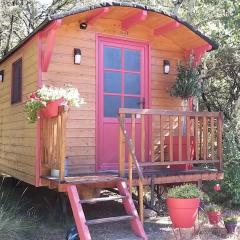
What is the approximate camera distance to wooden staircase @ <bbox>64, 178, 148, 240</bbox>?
4.92 m

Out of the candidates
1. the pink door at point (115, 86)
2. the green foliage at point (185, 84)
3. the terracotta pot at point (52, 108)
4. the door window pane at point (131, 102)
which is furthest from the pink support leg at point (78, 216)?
the green foliage at point (185, 84)

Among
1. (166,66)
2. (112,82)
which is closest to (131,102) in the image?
(112,82)

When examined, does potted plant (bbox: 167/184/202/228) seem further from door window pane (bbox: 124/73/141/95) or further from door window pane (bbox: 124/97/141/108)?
door window pane (bbox: 124/73/141/95)

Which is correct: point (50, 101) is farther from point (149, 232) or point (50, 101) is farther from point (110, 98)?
point (149, 232)

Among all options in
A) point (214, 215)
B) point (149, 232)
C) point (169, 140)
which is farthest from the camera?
point (169, 140)

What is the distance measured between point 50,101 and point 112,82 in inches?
65.6

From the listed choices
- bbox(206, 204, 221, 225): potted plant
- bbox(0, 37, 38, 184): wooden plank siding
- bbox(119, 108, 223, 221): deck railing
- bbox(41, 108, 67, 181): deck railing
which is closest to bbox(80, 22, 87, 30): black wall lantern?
bbox(0, 37, 38, 184): wooden plank siding

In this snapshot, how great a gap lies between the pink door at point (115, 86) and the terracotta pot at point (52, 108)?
3.90 ft

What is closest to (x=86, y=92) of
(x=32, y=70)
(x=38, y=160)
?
(x=32, y=70)

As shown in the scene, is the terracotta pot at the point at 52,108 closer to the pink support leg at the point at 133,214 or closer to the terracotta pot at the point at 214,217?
the pink support leg at the point at 133,214

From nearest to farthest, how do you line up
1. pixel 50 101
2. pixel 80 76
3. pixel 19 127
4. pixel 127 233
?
pixel 50 101 → pixel 127 233 → pixel 80 76 → pixel 19 127

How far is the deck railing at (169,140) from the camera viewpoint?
582 cm

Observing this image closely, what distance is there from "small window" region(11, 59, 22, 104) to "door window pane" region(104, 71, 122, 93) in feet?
5.34

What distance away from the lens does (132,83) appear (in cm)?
729
